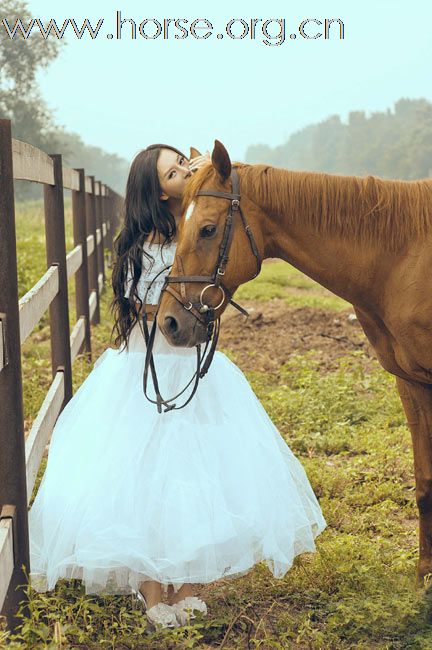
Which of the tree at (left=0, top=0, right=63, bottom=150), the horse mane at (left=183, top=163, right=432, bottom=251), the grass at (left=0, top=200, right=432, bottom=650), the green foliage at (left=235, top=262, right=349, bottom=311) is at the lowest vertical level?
the grass at (left=0, top=200, right=432, bottom=650)

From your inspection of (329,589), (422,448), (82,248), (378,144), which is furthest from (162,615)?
(378,144)

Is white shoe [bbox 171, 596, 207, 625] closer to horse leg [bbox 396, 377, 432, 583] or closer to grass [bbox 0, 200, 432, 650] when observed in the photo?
grass [bbox 0, 200, 432, 650]

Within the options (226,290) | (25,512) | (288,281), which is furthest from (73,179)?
(288,281)

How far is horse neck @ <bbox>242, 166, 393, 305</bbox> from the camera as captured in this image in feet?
9.70

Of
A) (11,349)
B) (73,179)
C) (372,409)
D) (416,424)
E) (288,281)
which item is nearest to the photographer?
(11,349)

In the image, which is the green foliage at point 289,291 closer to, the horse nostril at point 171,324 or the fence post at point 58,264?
the fence post at point 58,264

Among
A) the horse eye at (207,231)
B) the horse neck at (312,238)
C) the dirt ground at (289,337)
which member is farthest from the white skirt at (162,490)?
the dirt ground at (289,337)

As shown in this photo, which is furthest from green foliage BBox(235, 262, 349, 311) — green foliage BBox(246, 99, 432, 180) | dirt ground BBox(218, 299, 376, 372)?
green foliage BBox(246, 99, 432, 180)

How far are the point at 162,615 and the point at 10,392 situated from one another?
0.95m

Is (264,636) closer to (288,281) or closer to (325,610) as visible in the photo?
(325,610)

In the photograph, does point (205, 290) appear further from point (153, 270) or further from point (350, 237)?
point (350, 237)

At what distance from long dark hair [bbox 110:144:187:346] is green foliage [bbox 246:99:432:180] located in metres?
49.6

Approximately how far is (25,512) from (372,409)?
3.40m

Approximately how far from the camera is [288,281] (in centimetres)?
1257
